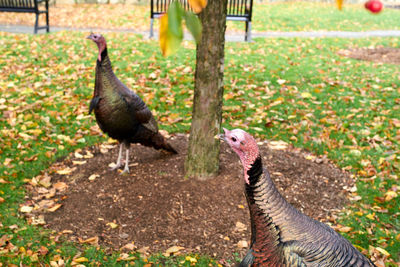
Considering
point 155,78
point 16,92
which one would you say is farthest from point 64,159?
point 155,78

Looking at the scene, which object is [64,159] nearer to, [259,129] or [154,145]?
[154,145]

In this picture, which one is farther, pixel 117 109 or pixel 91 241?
pixel 117 109

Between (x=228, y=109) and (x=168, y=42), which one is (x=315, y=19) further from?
(x=168, y=42)

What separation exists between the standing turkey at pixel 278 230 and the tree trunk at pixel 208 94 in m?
1.61

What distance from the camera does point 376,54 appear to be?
10.6 m

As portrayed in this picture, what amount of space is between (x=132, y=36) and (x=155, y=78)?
164 inches

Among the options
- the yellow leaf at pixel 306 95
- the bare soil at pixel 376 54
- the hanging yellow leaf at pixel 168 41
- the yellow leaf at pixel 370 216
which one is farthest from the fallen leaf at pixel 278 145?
the bare soil at pixel 376 54

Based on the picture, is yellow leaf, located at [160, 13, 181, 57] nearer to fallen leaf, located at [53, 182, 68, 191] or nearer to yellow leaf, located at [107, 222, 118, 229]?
yellow leaf, located at [107, 222, 118, 229]

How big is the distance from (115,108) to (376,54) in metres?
8.75

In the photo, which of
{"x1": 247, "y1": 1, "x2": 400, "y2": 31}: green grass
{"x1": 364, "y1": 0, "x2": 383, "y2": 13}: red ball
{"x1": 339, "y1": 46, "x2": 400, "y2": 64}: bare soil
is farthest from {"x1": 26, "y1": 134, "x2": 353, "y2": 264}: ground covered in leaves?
{"x1": 247, "y1": 1, "x2": 400, "y2": 31}: green grass

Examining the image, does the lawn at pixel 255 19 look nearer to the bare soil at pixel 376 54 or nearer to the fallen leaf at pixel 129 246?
the bare soil at pixel 376 54

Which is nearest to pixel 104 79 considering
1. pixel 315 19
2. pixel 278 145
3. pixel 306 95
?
pixel 278 145

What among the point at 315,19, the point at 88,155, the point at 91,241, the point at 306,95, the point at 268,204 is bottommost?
the point at 91,241

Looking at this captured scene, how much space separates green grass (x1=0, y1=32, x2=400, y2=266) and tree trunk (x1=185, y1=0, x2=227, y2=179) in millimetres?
1102
